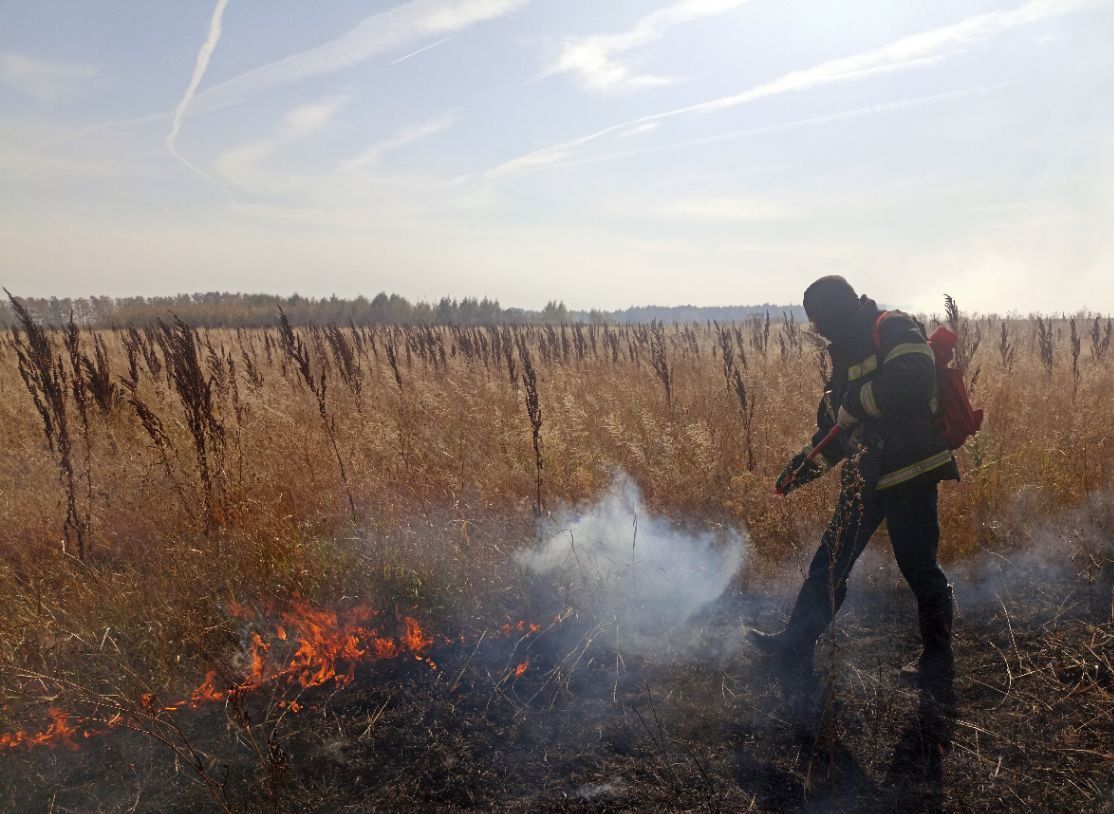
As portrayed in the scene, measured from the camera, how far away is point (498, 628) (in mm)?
3723

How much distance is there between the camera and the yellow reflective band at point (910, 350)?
2990mm

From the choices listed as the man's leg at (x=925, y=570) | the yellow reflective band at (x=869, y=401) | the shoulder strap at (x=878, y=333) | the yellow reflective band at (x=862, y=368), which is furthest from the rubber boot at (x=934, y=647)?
the shoulder strap at (x=878, y=333)

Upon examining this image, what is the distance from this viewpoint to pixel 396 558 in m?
3.97

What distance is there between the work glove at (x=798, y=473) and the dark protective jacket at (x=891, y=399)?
24 cm

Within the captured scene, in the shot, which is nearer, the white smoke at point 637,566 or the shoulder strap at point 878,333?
the shoulder strap at point 878,333

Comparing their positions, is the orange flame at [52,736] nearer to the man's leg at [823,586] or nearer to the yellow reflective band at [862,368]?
the man's leg at [823,586]

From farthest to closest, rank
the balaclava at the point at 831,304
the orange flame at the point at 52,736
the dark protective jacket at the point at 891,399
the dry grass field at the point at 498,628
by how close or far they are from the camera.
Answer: the balaclava at the point at 831,304, the dark protective jacket at the point at 891,399, the orange flame at the point at 52,736, the dry grass field at the point at 498,628

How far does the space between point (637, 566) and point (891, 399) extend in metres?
1.95

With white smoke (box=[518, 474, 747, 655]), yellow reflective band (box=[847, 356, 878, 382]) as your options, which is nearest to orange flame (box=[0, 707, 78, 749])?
white smoke (box=[518, 474, 747, 655])

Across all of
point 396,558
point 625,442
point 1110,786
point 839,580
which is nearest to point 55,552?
point 396,558

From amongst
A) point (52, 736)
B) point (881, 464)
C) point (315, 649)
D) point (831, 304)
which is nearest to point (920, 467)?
point (881, 464)

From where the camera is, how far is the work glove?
3508 millimetres

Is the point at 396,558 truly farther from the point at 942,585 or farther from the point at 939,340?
the point at 939,340

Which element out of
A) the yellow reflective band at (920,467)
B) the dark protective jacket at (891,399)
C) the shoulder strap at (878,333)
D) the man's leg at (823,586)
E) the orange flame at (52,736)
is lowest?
the orange flame at (52,736)
